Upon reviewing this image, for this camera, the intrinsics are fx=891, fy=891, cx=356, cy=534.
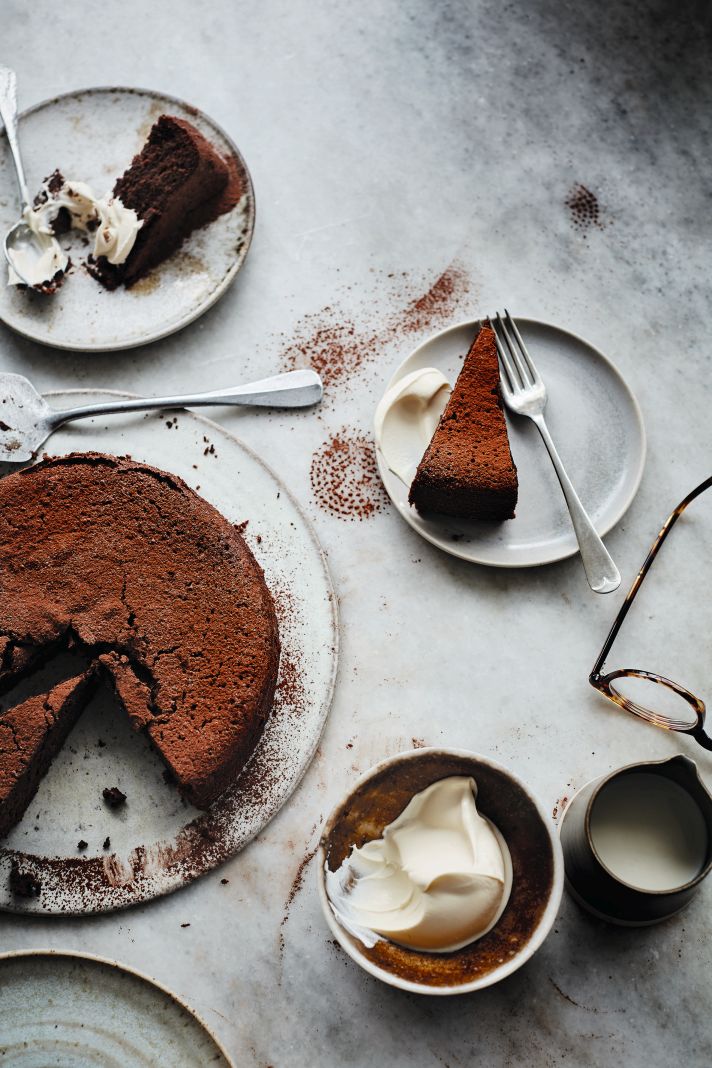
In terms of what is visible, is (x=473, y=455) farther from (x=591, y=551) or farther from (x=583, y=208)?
(x=583, y=208)

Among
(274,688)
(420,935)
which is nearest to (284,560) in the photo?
(274,688)

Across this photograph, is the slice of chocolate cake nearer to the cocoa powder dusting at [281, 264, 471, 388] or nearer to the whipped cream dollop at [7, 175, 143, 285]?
the cocoa powder dusting at [281, 264, 471, 388]

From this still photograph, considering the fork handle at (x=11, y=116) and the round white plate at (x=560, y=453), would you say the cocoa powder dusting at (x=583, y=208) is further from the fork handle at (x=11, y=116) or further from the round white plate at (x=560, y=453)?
the fork handle at (x=11, y=116)

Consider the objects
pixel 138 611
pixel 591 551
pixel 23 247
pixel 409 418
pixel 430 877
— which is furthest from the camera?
pixel 23 247

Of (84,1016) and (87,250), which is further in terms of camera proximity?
(87,250)

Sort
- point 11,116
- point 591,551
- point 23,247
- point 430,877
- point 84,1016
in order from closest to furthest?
point 430,877 < point 84,1016 < point 591,551 < point 23,247 < point 11,116

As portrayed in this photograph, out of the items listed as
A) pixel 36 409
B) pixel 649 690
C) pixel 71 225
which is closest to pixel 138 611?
pixel 36 409

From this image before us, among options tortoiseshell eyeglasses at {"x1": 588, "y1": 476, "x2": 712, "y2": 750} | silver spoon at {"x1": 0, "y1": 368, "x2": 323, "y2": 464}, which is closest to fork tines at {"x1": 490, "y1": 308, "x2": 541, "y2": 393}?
tortoiseshell eyeglasses at {"x1": 588, "y1": 476, "x2": 712, "y2": 750}
